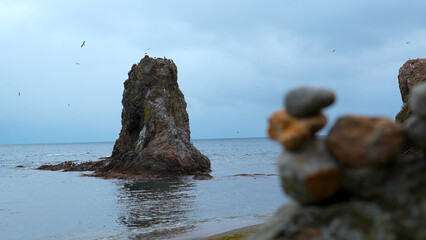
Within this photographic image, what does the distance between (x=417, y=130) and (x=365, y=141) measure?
2.39 ft

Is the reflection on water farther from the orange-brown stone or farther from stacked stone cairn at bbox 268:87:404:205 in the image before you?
the orange-brown stone

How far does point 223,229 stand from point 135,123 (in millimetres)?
46993

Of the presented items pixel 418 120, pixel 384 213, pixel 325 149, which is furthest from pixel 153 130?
pixel 418 120

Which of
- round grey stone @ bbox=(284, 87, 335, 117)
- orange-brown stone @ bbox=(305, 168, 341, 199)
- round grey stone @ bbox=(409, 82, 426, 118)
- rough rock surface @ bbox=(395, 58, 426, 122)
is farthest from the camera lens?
rough rock surface @ bbox=(395, 58, 426, 122)

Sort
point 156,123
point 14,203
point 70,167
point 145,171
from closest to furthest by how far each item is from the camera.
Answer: point 14,203 → point 145,171 → point 156,123 → point 70,167

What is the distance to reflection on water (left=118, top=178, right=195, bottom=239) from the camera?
78.4 ft

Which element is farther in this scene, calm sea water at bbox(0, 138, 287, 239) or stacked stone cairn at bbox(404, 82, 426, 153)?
calm sea water at bbox(0, 138, 287, 239)

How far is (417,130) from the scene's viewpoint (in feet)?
19.3

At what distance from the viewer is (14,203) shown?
38750 millimetres

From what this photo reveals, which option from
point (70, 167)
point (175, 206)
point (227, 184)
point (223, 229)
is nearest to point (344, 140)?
point (223, 229)

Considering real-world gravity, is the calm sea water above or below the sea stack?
below

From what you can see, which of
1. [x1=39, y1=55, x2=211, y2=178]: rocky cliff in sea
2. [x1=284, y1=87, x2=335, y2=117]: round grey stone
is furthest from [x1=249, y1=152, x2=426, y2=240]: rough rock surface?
[x1=39, y1=55, x2=211, y2=178]: rocky cliff in sea

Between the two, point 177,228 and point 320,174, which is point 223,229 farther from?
point 320,174

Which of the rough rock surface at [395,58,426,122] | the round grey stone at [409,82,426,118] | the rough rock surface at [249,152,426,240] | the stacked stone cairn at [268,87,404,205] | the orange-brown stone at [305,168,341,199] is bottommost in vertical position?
the rough rock surface at [249,152,426,240]
